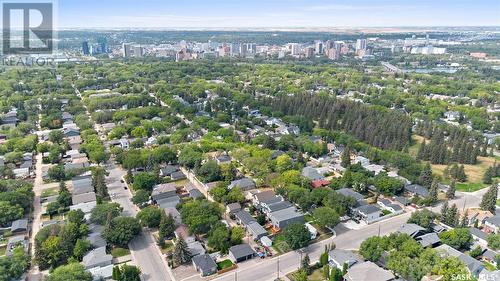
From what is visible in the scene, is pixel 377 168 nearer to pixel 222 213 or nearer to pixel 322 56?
pixel 222 213

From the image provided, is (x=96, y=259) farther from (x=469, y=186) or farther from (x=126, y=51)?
(x=126, y=51)

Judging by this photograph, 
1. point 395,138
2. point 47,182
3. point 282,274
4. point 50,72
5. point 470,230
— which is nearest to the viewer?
point 282,274

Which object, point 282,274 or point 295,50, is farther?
point 295,50

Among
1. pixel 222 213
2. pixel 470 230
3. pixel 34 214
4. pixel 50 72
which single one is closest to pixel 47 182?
pixel 34 214

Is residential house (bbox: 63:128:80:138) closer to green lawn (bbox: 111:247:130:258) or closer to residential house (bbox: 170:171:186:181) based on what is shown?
residential house (bbox: 170:171:186:181)

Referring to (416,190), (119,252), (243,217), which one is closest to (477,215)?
(416,190)

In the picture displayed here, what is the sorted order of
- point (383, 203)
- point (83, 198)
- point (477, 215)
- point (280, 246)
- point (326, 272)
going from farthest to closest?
point (383, 203) < point (83, 198) < point (477, 215) < point (280, 246) < point (326, 272)

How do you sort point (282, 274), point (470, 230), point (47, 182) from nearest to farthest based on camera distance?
point (282, 274) → point (470, 230) → point (47, 182)
